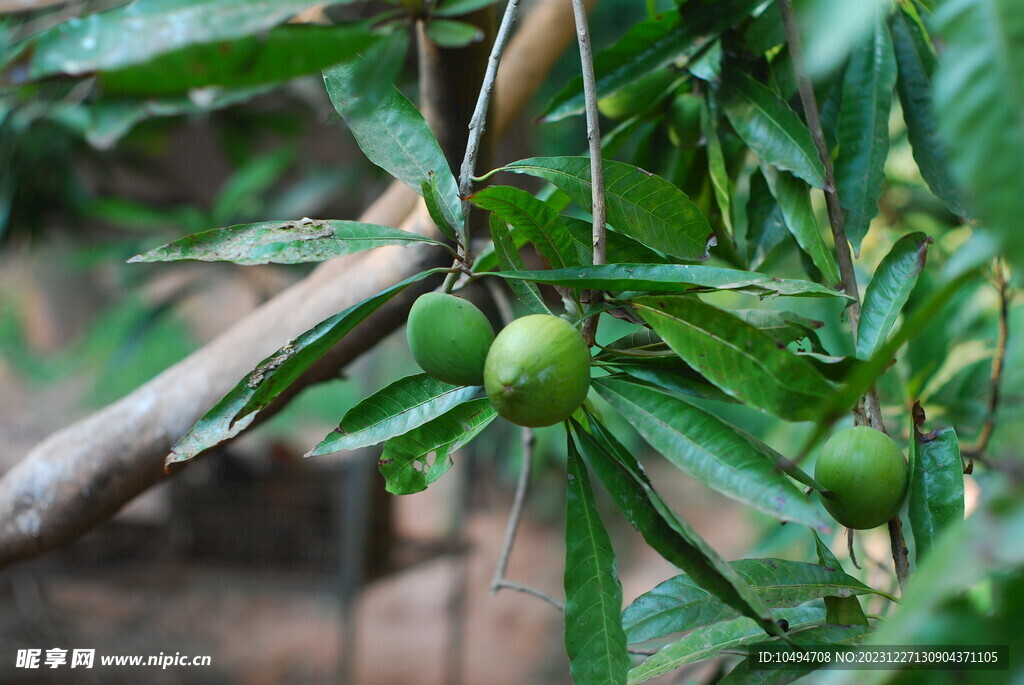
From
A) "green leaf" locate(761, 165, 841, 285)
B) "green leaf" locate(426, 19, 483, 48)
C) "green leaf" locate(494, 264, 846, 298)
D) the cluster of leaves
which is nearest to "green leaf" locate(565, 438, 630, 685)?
the cluster of leaves

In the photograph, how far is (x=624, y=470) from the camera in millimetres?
403

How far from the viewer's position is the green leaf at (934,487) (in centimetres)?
45

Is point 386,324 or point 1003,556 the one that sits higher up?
point 386,324

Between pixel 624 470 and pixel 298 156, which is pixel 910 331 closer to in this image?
pixel 624 470

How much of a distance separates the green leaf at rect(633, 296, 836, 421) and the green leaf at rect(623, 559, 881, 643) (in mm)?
159

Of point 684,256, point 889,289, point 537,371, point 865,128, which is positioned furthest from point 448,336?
point 865,128

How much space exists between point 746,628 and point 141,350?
6.36 ft

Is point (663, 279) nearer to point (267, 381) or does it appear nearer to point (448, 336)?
point (448, 336)

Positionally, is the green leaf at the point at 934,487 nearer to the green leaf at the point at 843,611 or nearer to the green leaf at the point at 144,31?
the green leaf at the point at 843,611

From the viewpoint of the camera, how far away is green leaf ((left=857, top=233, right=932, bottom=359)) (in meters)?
0.47

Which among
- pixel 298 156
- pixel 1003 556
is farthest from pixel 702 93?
pixel 298 156

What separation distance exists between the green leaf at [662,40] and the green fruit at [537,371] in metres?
0.33

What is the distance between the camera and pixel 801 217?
557 mm

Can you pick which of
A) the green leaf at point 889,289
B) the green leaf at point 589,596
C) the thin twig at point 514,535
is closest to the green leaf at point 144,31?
the green leaf at point 589,596
